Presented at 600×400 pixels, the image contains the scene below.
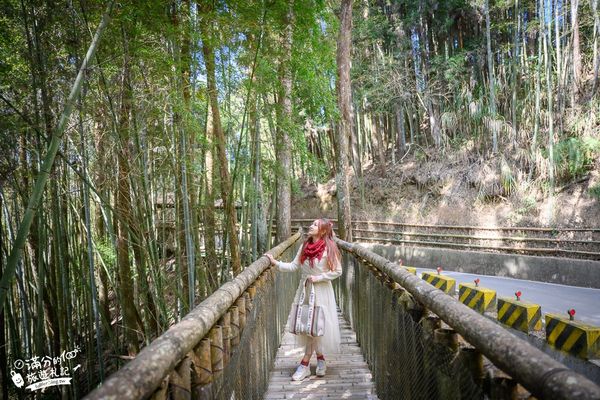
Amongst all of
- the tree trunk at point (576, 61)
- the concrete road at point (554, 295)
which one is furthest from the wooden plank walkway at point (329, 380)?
the tree trunk at point (576, 61)

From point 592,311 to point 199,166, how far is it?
17.8 ft

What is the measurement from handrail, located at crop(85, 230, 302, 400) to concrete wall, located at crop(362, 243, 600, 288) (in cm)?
807

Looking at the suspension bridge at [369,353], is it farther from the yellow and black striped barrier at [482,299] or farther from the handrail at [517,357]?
the yellow and black striped barrier at [482,299]

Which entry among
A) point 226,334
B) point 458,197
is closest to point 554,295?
point 226,334

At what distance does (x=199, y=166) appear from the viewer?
4402 millimetres

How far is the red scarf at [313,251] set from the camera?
3041mm

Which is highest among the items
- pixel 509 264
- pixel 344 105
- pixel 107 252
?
pixel 344 105

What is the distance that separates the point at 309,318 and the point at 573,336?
219 centimetres

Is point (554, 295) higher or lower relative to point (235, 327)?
lower

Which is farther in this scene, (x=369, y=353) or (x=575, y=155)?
(x=575, y=155)

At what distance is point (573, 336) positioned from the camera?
11.0 ft

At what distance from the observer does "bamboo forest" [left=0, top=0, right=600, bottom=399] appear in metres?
3.65

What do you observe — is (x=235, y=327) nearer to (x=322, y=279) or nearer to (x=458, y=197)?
(x=322, y=279)

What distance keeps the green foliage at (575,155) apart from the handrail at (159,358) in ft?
39.9
